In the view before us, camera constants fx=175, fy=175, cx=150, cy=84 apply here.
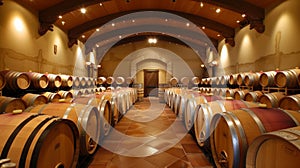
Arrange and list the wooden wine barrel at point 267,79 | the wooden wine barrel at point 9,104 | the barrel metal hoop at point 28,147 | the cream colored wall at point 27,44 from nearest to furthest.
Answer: the barrel metal hoop at point 28,147 < the wooden wine barrel at point 9,104 < the wooden wine barrel at point 267,79 < the cream colored wall at point 27,44

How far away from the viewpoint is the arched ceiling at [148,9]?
255 inches

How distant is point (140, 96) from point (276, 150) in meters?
12.2

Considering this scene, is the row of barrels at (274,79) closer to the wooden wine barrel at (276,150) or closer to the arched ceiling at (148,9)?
the arched ceiling at (148,9)

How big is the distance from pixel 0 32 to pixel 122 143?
463 cm

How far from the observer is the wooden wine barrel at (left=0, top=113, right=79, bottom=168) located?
1.27 metres

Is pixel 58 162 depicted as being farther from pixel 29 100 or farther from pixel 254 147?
pixel 29 100

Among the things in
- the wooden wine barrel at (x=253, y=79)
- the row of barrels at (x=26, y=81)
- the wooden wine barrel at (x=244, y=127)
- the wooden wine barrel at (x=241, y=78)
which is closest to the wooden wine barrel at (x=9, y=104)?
the row of barrels at (x=26, y=81)

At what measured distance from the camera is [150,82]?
16125 millimetres

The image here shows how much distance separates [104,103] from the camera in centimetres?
348

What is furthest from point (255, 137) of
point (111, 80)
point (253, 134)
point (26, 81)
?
point (111, 80)

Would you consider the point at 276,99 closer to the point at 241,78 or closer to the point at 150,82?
the point at 241,78

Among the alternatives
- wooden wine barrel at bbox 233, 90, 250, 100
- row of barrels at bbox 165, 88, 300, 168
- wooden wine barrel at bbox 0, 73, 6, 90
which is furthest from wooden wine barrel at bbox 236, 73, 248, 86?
wooden wine barrel at bbox 0, 73, 6, 90

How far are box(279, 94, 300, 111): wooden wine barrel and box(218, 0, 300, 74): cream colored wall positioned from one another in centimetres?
230

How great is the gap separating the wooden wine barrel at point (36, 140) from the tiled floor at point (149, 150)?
1.11m
